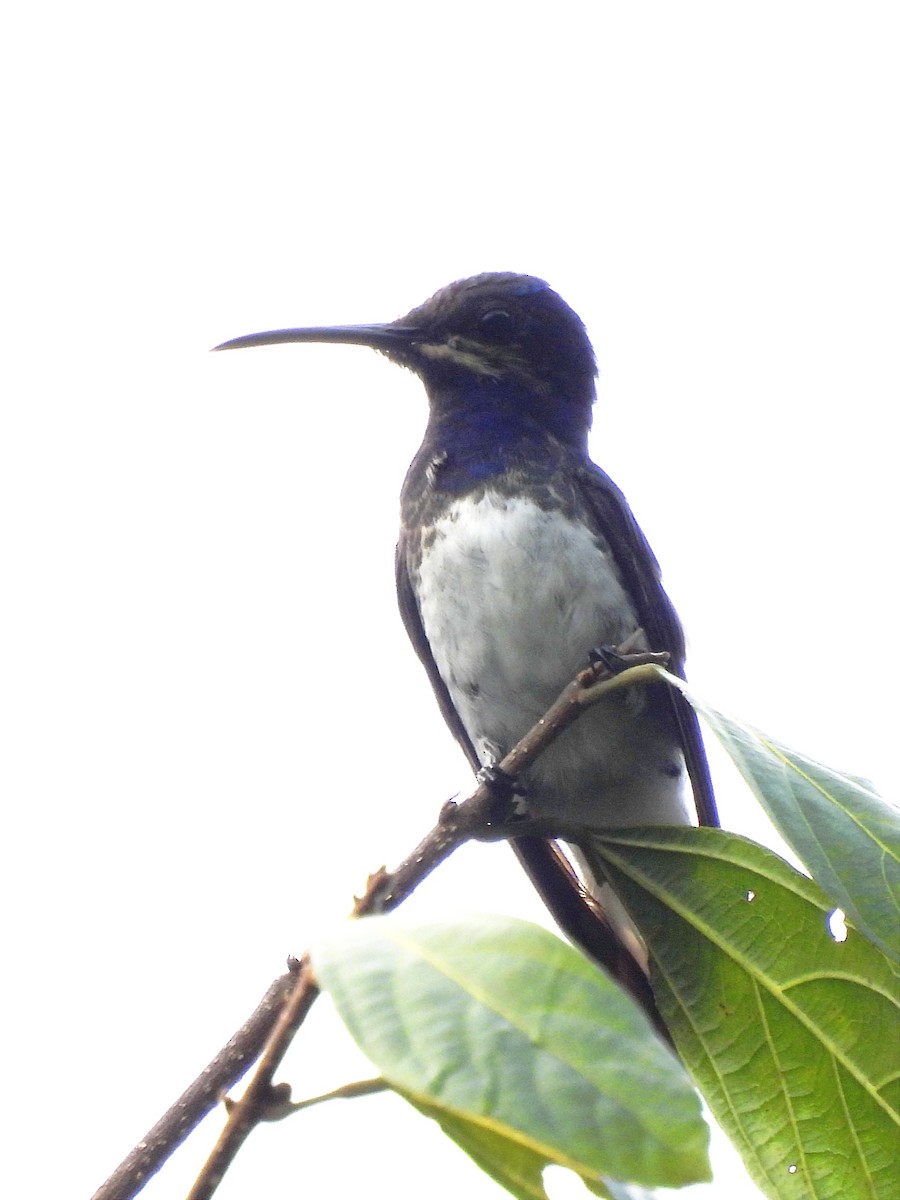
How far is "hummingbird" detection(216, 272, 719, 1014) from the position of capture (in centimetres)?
428

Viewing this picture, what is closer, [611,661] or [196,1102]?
[196,1102]

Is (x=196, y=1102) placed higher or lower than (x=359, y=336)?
lower

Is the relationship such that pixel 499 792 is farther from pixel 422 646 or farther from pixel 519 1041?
pixel 422 646

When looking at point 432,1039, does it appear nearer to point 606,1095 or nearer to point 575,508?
point 606,1095

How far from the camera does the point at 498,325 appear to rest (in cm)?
508

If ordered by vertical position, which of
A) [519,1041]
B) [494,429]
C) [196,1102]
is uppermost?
[494,429]

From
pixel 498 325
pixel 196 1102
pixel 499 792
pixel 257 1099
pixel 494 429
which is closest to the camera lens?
pixel 257 1099

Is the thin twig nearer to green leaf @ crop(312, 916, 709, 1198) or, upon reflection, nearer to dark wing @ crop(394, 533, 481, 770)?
green leaf @ crop(312, 916, 709, 1198)

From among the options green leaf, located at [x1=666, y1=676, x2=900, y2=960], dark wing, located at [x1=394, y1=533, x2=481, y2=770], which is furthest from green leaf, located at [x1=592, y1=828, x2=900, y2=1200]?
dark wing, located at [x1=394, y1=533, x2=481, y2=770]

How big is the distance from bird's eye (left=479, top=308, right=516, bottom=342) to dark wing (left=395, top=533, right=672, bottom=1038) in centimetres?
84

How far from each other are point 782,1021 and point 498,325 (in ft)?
10.9

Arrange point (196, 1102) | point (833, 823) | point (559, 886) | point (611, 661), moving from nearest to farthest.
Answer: point (196, 1102) → point (833, 823) → point (611, 661) → point (559, 886)

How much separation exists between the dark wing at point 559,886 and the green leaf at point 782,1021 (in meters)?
0.38

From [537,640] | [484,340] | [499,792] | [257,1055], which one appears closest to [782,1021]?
[499,792]
